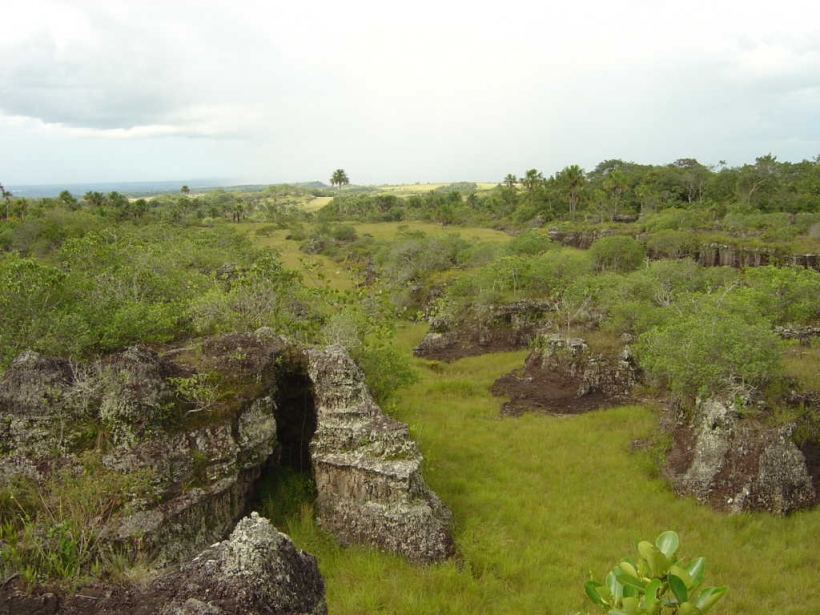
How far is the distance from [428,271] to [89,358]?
3665cm

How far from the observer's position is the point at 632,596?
2.96 m

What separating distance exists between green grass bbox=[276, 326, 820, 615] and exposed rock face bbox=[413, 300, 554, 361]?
13.2 m

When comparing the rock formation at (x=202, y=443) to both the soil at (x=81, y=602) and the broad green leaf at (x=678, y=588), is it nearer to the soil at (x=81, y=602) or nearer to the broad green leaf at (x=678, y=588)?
the soil at (x=81, y=602)

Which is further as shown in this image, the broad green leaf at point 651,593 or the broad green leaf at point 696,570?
the broad green leaf at point 696,570

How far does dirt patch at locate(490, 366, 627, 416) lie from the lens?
22.3m

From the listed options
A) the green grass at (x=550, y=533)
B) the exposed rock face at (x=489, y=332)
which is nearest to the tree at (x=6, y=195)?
the exposed rock face at (x=489, y=332)

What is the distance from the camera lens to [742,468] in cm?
1440

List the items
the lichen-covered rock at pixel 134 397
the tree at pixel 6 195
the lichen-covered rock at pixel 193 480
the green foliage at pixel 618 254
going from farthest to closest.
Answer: the tree at pixel 6 195
the green foliage at pixel 618 254
the lichen-covered rock at pixel 134 397
the lichen-covered rock at pixel 193 480

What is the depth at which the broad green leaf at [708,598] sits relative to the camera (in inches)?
106

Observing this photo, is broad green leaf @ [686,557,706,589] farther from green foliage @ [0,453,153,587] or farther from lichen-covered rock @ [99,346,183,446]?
lichen-covered rock @ [99,346,183,446]

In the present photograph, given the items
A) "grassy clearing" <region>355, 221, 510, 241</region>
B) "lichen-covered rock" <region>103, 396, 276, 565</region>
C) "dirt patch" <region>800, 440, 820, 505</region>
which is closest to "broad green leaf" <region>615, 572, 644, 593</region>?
"lichen-covered rock" <region>103, 396, 276, 565</region>

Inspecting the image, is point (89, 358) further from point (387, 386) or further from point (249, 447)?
point (387, 386)

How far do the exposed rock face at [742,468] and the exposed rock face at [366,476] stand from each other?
293 inches

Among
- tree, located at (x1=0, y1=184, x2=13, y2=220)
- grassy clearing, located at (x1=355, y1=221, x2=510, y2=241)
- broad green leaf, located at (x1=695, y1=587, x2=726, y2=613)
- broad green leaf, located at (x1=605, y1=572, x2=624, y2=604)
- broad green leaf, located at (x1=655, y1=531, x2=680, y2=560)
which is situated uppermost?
tree, located at (x1=0, y1=184, x2=13, y2=220)
